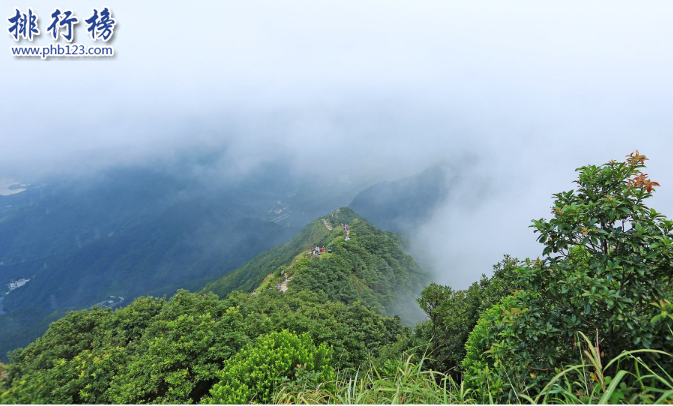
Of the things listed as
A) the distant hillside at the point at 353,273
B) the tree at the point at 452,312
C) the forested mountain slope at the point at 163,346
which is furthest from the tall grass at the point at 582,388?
the distant hillside at the point at 353,273

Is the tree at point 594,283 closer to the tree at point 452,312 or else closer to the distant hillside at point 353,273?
the tree at point 452,312

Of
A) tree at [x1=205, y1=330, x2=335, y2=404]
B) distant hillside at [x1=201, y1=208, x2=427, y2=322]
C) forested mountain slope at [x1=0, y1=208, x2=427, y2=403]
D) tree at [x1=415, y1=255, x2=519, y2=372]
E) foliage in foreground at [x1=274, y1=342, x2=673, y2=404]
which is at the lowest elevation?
distant hillside at [x1=201, y1=208, x2=427, y2=322]

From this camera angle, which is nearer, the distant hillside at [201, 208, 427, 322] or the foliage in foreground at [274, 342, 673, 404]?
the foliage in foreground at [274, 342, 673, 404]

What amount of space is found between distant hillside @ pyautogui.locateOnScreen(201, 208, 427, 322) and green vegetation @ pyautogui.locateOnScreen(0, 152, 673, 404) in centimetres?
1719

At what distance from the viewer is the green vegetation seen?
3818 millimetres

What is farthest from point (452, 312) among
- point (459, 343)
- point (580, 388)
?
point (580, 388)

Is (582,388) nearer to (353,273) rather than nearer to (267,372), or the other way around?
(267,372)

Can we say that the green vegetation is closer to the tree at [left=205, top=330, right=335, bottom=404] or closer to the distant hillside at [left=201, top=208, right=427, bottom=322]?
the tree at [left=205, top=330, right=335, bottom=404]

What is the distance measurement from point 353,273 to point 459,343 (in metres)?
39.4

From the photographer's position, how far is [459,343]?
1220 centimetres

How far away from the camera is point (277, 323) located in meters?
14.6

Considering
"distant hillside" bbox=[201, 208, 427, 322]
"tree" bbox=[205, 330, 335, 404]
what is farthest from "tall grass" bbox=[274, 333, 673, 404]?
"distant hillside" bbox=[201, 208, 427, 322]

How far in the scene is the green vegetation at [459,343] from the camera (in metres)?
3.82

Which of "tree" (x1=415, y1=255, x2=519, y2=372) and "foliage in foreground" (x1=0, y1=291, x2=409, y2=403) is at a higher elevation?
"tree" (x1=415, y1=255, x2=519, y2=372)
